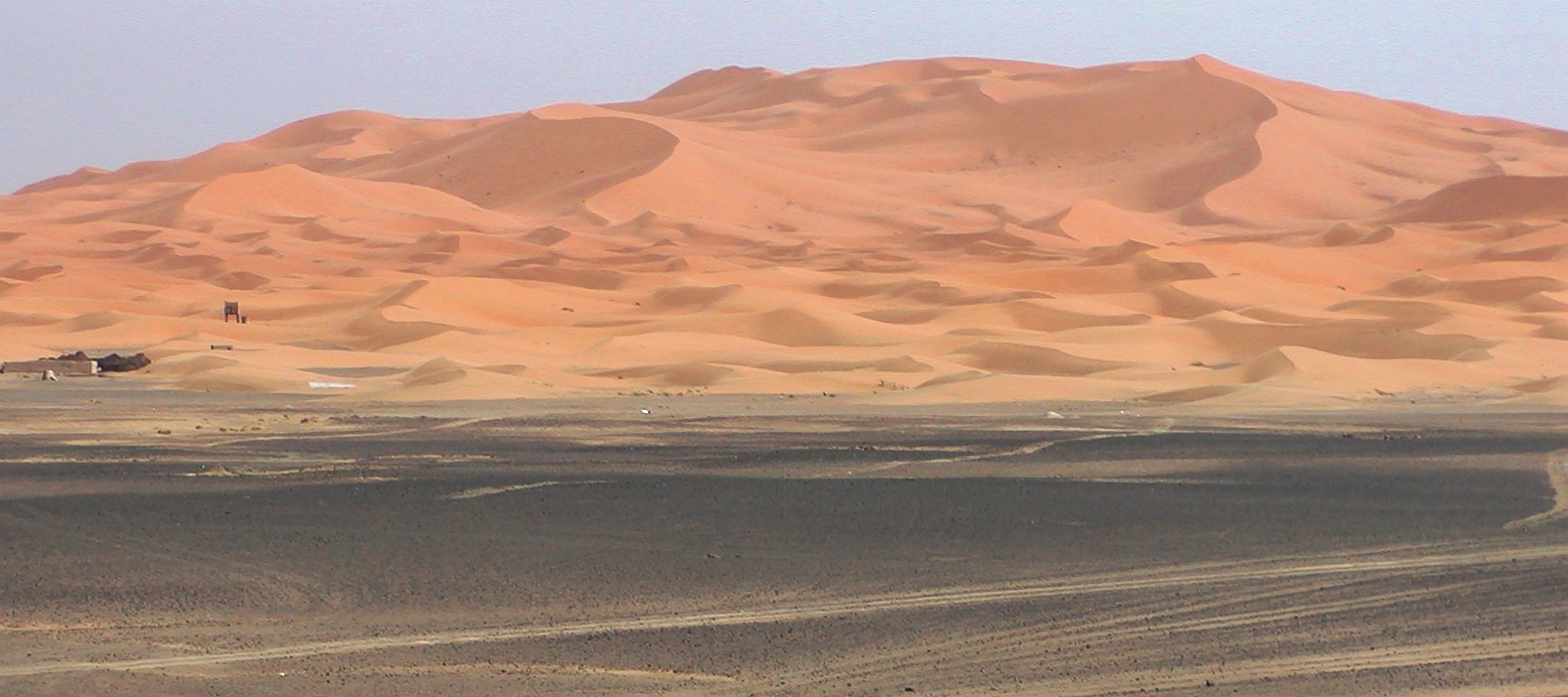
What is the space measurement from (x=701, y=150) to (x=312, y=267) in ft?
98.4

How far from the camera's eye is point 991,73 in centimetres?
11925

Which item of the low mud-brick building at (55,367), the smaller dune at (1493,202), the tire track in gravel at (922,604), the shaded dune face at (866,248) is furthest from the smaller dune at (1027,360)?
the smaller dune at (1493,202)

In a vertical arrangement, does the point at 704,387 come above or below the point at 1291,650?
below

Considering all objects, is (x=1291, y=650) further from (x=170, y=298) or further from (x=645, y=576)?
(x=170, y=298)

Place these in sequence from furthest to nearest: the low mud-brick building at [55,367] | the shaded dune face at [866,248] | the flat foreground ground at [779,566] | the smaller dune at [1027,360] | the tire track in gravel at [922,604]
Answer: the shaded dune face at [866,248] < the smaller dune at [1027,360] < the low mud-brick building at [55,367] < the tire track in gravel at [922,604] < the flat foreground ground at [779,566]

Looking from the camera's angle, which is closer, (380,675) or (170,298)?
(380,675)

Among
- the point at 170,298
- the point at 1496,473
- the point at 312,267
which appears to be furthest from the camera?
the point at 312,267

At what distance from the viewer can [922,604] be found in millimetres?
8852

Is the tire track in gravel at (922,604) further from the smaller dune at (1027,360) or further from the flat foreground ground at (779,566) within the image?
the smaller dune at (1027,360)

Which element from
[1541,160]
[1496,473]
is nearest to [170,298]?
[1496,473]

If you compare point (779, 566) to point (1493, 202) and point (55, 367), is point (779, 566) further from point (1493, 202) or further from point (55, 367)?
point (1493, 202)

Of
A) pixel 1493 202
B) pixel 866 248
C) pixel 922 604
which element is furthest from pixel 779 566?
pixel 1493 202

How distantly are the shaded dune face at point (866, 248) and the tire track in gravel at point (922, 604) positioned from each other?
47.1 ft

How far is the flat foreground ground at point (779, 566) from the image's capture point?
739cm
